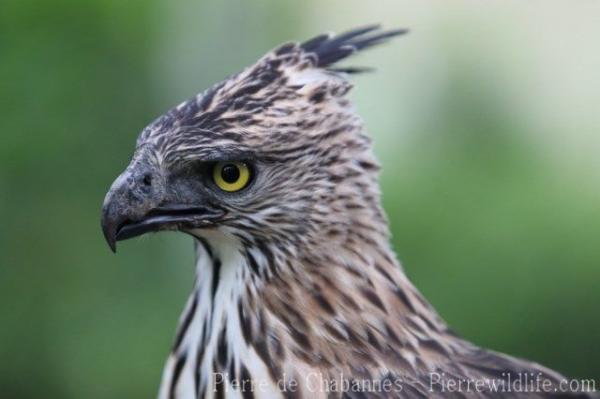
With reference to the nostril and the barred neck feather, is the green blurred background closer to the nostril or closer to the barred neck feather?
the barred neck feather

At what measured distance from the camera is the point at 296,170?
3.62 m

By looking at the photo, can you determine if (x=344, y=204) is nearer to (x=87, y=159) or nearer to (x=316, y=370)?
(x=316, y=370)

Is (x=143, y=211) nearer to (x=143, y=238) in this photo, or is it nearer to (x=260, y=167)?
(x=260, y=167)

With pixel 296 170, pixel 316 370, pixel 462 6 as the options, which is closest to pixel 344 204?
pixel 296 170

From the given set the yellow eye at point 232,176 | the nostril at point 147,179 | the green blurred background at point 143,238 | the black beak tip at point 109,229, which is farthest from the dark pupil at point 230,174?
the green blurred background at point 143,238

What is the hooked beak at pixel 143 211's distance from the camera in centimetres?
344

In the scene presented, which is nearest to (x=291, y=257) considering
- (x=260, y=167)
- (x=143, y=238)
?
(x=260, y=167)

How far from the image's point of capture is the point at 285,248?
11.9 feet

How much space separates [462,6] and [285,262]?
5403 mm

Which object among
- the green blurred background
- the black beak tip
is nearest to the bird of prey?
the black beak tip

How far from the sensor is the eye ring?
3549mm

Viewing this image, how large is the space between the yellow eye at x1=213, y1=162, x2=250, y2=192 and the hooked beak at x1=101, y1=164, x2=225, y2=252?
73mm

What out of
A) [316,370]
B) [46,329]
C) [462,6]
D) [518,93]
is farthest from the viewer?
[462,6]

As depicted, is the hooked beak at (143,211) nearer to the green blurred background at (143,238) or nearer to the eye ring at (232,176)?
the eye ring at (232,176)
